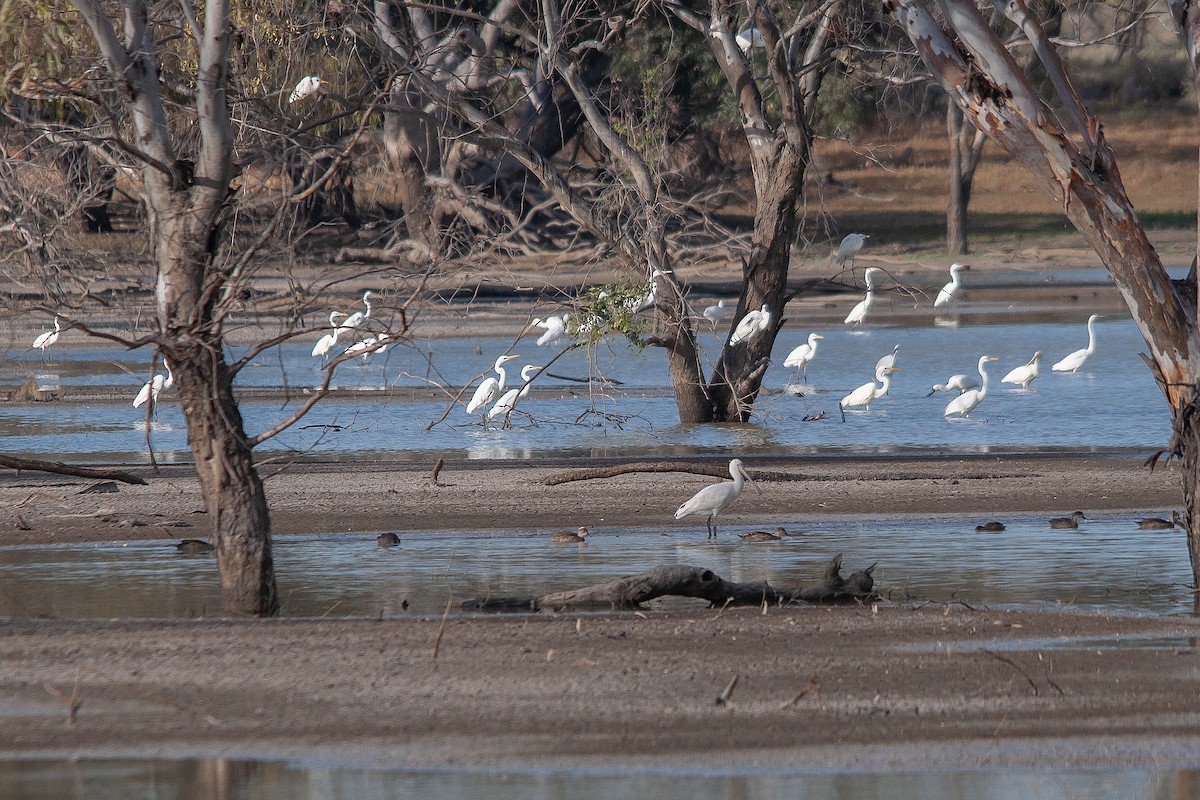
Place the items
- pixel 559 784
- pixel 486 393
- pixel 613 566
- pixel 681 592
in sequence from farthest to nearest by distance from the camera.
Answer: pixel 486 393
pixel 613 566
pixel 681 592
pixel 559 784

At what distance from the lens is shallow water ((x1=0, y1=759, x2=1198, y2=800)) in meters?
5.67

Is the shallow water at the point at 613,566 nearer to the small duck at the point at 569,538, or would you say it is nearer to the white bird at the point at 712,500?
the small duck at the point at 569,538

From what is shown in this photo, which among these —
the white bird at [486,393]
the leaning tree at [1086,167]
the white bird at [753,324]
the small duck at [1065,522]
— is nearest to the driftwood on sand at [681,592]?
the leaning tree at [1086,167]

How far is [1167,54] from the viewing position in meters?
65.9

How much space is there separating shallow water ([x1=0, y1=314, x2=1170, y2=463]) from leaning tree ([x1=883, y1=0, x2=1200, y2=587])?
463 centimetres

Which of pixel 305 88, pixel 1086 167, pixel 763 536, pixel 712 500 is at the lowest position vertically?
pixel 763 536

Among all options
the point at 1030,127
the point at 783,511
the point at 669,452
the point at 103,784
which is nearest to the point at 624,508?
the point at 783,511

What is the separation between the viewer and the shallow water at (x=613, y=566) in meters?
8.95

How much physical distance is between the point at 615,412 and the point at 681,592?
35.5 ft

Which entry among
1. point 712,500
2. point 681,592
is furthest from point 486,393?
point 681,592

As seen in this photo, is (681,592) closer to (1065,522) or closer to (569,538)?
(569,538)

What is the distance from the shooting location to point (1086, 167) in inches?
327

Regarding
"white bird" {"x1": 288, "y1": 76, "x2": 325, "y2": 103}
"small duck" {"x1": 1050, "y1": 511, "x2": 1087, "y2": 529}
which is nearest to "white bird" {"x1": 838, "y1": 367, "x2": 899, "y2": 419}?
"small duck" {"x1": 1050, "y1": 511, "x2": 1087, "y2": 529}

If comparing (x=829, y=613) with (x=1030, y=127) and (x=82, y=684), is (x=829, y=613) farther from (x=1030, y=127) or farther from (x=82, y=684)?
(x=82, y=684)
